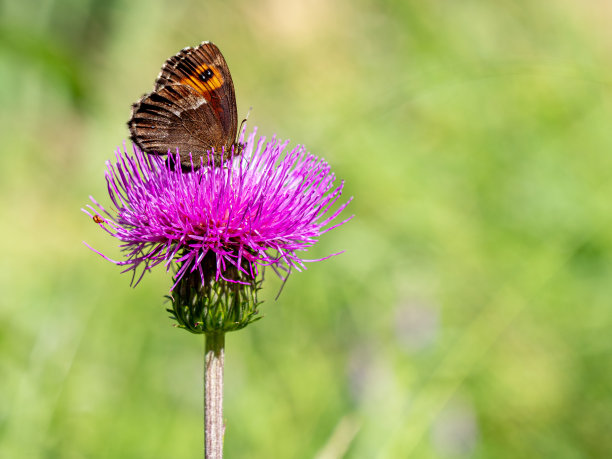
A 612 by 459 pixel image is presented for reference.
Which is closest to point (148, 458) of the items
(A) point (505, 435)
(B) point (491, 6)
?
(A) point (505, 435)

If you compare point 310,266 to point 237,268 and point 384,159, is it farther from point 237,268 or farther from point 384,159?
point 237,268

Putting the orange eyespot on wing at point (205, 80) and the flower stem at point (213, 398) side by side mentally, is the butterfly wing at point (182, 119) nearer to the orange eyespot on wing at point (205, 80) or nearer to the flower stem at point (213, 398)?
the orange eyespot on wing at point (205, 80)

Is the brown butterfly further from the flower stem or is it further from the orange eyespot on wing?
the flower stem

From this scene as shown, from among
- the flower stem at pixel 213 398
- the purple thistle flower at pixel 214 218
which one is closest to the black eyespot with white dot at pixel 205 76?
the purple thistle flower at pixel 214 218

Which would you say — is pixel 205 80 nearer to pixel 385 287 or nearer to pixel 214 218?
pixel 214 218

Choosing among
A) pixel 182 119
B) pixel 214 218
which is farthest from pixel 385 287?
pixel 214 218
